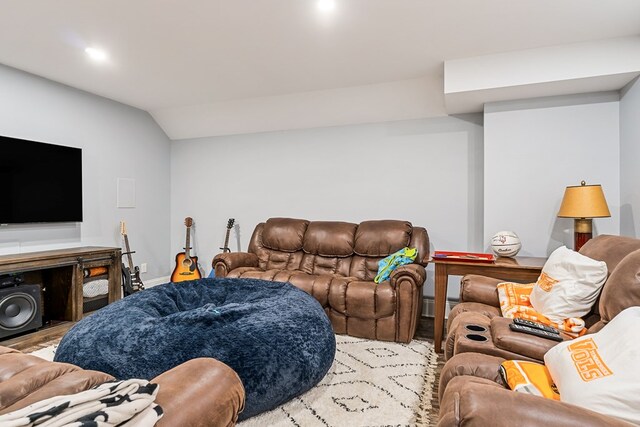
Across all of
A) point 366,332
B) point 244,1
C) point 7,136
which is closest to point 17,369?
point 244,1

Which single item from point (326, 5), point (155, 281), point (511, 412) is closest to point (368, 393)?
point (511, 412)

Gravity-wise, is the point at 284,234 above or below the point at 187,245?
above

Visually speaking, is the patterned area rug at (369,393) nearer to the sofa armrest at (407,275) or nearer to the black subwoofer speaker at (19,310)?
the black subwoofer speaker at (19,310)

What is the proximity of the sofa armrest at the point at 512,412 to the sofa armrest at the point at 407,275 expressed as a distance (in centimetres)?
203

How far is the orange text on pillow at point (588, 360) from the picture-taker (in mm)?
1021

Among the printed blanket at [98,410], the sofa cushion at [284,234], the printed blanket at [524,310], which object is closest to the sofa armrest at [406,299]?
the printed blanket at [524,310]

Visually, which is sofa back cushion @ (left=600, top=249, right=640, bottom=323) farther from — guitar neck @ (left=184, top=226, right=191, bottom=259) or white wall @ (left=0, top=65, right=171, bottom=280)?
white wall @ (left=0, top=65, right=171, bottom=280)

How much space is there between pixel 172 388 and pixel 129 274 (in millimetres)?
3722

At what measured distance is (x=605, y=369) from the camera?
1.02 metres

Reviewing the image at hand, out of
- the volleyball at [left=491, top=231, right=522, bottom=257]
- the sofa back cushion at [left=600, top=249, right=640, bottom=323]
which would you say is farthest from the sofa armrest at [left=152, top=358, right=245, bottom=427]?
the volleyball at [left=491, top=231, right=522, bottom=257]

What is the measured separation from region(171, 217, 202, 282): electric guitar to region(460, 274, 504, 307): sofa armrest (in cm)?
340

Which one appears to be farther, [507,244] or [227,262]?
[227,262]

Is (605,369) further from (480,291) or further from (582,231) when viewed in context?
(582,231)

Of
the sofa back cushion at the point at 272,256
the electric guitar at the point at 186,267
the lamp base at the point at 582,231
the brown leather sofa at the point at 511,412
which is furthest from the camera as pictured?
the electric guitar at the point at 186,267
